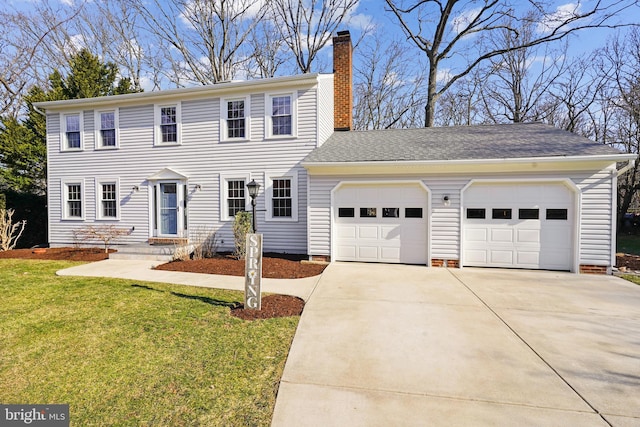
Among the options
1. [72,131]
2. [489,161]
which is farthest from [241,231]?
[72,131]

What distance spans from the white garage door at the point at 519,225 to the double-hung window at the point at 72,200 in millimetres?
14600

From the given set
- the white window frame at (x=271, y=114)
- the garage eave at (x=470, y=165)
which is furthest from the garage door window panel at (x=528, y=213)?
the white window frame at (x=271, y=114)

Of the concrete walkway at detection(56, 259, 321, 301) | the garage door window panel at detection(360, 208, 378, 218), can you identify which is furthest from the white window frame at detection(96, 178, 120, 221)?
the garage door window panel at detection(360, 208, 378, 218)

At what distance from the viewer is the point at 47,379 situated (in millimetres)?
3029

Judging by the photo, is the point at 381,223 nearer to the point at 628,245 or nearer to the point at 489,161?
the point at 489,161

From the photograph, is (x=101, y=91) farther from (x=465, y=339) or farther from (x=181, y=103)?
(x=465, y=339)

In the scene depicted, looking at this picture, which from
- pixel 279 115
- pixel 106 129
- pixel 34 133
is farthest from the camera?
pixel 34 133

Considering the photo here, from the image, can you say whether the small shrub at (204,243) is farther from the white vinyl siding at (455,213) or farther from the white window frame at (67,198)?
the white window frame at (67,198)

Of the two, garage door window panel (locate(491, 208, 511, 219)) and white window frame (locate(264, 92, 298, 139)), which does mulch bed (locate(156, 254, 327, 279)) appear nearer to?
white window frame (locate(264, 92, 298, 139))

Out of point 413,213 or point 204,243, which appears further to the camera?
point 204,243

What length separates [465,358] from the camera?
3396mm

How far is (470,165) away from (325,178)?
3.99m

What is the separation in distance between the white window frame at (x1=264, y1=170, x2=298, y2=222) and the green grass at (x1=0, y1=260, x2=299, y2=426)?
4532 millimetres

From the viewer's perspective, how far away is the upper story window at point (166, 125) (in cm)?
1095
